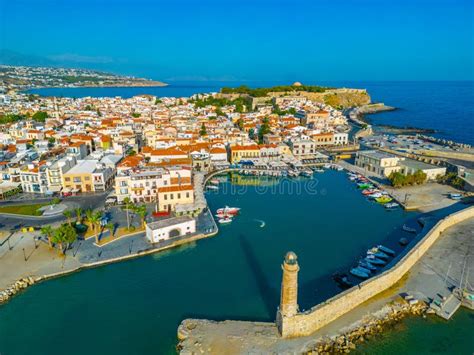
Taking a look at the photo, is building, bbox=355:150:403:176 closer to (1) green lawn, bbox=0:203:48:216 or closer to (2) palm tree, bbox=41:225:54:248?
(2) palm tree, bbox=41:225:54:248

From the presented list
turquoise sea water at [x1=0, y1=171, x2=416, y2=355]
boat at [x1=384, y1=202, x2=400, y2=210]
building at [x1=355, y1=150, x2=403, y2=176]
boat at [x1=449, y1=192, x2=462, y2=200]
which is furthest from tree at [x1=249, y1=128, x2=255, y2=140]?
boat at [x1=449, y1=192, x2=462, y2=200]

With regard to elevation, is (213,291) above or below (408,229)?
below

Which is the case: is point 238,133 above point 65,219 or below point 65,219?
above

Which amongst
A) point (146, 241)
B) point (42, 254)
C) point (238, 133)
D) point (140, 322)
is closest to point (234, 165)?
point (238, 133)

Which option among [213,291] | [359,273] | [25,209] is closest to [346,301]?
[359,273]

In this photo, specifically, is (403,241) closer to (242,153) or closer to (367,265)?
(367,265)

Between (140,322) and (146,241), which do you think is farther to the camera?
(146,241)

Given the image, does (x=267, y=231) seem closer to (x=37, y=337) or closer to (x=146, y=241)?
(x=146, y=241)
